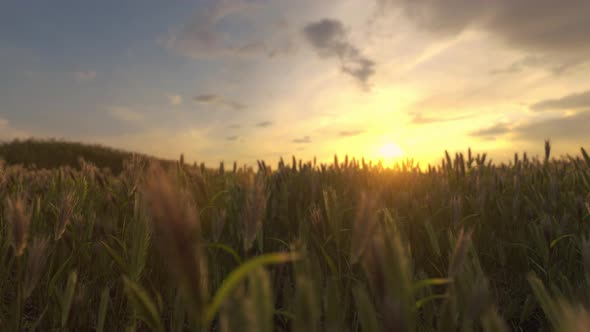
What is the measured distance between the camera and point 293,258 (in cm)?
56

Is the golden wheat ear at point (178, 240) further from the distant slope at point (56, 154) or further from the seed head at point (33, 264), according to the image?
the distant slope at point (56, 154)

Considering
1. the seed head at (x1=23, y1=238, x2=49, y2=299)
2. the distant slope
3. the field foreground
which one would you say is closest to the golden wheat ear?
the field foreground

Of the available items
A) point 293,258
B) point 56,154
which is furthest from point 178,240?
point 56,154

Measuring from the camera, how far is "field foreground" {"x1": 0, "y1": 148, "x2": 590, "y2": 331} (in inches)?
23.7

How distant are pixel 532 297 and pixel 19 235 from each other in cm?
194

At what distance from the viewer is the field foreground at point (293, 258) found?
603mm

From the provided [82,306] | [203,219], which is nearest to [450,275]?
[82,306]

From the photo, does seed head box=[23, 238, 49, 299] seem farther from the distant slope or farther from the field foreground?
the distant slope

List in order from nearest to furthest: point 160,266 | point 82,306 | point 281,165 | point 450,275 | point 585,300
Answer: point 450,275
point 585,300
point 82,306
point 160,266
point 281,165

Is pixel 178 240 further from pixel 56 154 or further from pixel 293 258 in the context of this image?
pixel 56 154

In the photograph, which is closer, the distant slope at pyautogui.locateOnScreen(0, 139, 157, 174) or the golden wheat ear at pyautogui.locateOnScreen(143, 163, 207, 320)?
the golden wheat ear at pyautogui.locateOnScreen(143, 163, 207, 320)

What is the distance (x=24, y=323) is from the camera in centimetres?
186

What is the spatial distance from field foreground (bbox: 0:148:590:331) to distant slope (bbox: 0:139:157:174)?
40.8ft

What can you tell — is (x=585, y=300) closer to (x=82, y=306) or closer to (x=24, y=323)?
(x=82, y=306)
